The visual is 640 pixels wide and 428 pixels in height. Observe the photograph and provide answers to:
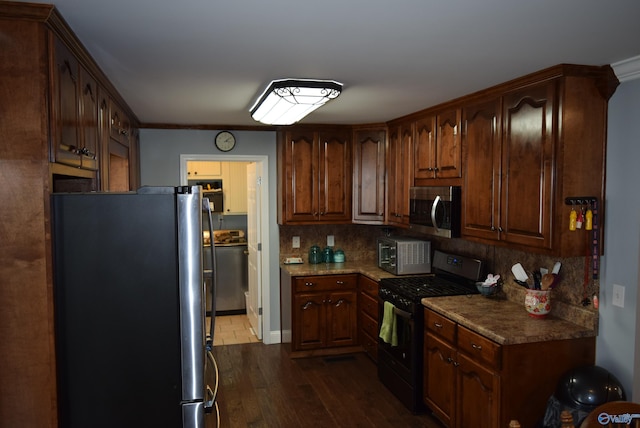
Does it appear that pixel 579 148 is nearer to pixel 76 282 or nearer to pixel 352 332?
pixel 76 282

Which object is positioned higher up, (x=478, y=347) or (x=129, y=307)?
(x=129, y=307)

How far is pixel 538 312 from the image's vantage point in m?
3.15

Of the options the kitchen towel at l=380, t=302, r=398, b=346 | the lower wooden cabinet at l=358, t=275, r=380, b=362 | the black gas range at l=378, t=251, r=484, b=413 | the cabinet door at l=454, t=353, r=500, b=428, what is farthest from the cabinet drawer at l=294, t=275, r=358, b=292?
the cabinet door at l=454, t=353, r=500, b=428

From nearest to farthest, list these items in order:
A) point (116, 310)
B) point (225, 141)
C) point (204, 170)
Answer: point (116, 310) < point (225, 141) < point (204, 170)

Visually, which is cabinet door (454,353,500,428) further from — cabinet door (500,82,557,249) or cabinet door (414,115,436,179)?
cabinet door (414,115,436,179)

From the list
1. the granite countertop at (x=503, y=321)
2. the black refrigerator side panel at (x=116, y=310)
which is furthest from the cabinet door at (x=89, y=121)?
the granite countertop at (x=503, y=321)

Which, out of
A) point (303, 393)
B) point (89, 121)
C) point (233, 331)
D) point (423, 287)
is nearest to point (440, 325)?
point (423, 287)

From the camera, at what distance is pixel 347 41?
2217 millimetres

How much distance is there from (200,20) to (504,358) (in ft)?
7.63

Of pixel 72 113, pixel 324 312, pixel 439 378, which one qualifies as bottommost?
pixel 439 378

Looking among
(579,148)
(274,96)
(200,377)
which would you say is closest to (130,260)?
(200,377)

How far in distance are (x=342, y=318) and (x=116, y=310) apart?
3431 millimetres

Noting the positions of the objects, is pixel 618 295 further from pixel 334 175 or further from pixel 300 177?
pixel 300 177

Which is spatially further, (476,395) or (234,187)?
(234,187)
